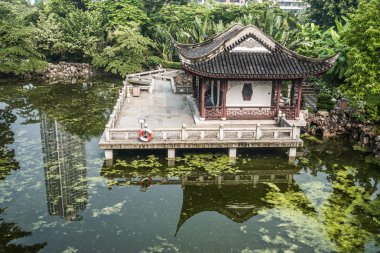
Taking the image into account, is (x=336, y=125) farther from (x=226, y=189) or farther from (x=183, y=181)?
(x=183, y=181)

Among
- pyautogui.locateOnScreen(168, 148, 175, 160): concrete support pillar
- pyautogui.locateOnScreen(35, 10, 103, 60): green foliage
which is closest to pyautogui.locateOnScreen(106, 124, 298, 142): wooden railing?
pyautogui.locateOnScreen(168, 148, 175, 160): concrete support pillar

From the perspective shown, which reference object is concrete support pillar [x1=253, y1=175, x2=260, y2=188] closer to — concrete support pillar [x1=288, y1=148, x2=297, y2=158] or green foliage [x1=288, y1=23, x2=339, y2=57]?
concrete support pillar [x1=288, y1=148, x2=297, y2=158]

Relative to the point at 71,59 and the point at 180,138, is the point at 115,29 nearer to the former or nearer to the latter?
the point at 71,59

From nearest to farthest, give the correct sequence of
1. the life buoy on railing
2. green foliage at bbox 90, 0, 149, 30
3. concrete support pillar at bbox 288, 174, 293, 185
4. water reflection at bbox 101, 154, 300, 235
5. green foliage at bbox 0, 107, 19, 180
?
water reflection at bbox 101, 154, 300, 235
the life buoy on railing
concrete support pillar at bbox 288, 174, 293, 185
green foliage at bbox 0, 107, 19, 180
green foliage at bbox 90, 0, 149, 30

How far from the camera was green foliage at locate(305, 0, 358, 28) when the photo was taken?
43.1 meters

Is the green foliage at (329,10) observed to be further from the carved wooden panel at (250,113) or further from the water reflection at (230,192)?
the water reflection at (230,192)

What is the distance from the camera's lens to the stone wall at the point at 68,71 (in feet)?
131

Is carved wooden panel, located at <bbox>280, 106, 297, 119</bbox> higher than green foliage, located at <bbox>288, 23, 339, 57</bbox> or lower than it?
lower

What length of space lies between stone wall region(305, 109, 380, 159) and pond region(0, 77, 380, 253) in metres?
0.71

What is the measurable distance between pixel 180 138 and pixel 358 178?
7918mm

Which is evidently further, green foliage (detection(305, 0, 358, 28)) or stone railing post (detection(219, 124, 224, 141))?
green foliage (detection(305, 0, 358, 28))

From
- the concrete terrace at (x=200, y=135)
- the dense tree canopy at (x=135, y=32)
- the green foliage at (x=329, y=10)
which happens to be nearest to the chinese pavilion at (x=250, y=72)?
the concrete terrace at (x=200, y=135)

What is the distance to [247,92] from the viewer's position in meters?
20.0

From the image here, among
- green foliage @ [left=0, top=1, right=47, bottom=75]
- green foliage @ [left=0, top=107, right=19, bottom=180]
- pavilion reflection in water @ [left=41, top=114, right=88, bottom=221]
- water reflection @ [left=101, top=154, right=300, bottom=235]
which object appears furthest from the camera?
green foliage @ [left=0, top=1, right=47, bottom=75]
